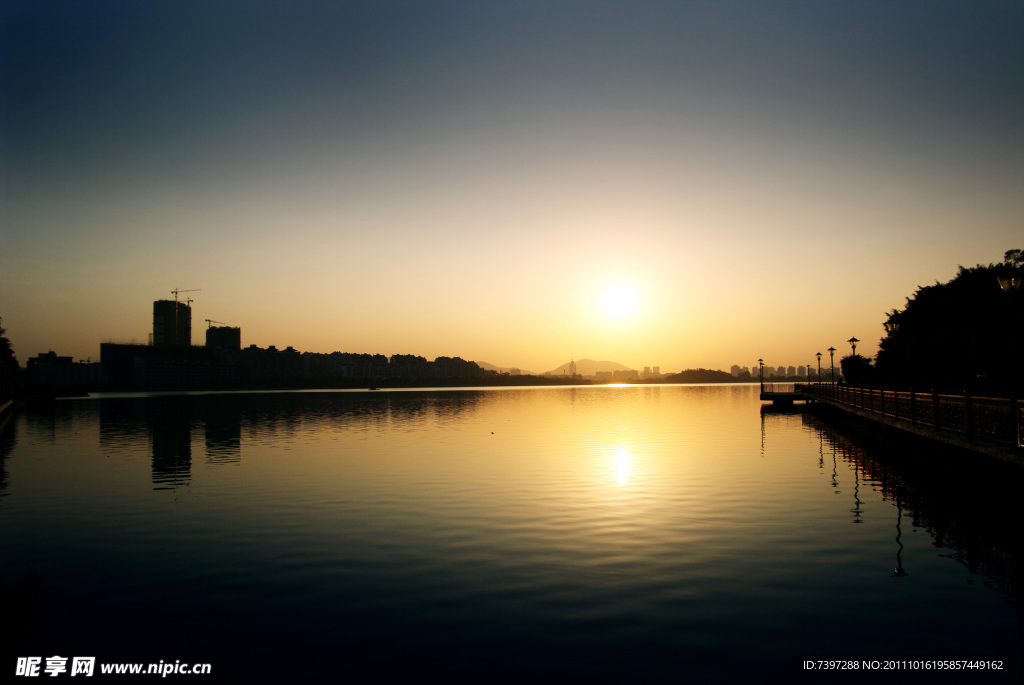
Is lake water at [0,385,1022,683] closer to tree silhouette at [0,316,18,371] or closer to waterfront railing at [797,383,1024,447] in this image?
waterfront railing at [797,383,1024,447]

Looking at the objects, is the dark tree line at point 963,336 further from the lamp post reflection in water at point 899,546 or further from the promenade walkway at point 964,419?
the lamp post reflection in water at point 899,546

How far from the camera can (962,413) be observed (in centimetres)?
2308

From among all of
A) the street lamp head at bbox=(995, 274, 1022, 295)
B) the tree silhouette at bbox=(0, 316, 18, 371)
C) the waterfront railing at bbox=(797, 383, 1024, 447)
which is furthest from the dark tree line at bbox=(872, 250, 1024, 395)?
the tree silhouette at bbox=(0, 316, 18, 371)

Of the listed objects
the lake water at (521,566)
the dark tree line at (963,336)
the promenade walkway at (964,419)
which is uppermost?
the dark tree line at (963,336)

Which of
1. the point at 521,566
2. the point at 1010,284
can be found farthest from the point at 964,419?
the point at 521,566

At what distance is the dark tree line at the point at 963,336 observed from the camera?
40.4 meters

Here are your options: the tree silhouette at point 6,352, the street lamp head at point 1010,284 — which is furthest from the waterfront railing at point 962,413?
the tree silhouette at point 6,352

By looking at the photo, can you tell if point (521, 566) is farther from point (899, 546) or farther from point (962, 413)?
point (962, 413)

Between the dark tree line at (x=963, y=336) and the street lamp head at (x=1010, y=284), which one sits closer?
the street lamp head at (x=1010, y=284)

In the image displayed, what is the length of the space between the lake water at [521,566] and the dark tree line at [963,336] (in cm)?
1752

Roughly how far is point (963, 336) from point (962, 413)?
2571 centimetres

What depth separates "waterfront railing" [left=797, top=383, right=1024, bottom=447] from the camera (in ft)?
60.4

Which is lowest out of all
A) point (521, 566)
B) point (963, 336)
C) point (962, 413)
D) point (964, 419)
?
point (521, 566)

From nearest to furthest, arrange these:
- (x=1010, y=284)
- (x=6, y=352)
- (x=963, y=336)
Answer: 1. (x=1010, y=284)
2. (x=963, y=336)
3. (x=6, y=352)
